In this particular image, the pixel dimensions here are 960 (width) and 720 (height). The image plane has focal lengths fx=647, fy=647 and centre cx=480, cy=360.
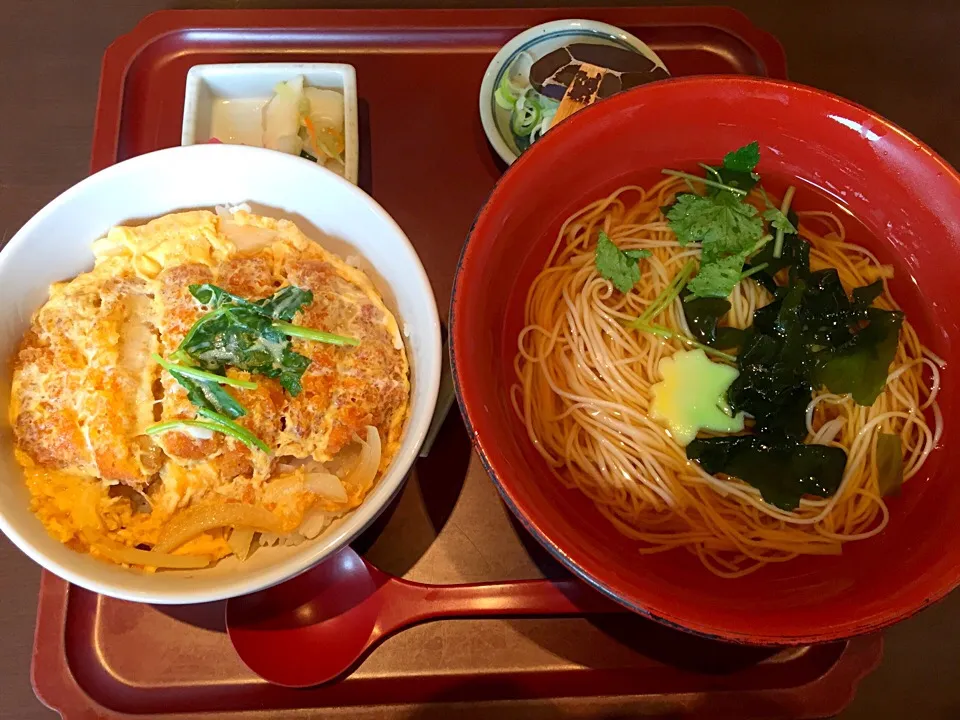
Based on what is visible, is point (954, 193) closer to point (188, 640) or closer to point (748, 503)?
→ point (748, 503)

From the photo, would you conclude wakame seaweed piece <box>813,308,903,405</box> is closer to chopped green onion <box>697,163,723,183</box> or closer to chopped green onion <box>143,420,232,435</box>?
chopped green onion <box>697,163,723,183</box>

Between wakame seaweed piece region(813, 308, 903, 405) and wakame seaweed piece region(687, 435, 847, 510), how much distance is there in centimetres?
12

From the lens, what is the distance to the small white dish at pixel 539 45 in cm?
167

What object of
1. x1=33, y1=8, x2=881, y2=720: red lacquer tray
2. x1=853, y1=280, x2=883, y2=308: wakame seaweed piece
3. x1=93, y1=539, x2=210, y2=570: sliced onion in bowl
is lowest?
x1=33, y1=8, x2=881, y2=720: red lacquer tray

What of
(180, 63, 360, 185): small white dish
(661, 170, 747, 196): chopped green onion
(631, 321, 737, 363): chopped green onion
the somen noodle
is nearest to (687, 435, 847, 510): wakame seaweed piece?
the somen noodle

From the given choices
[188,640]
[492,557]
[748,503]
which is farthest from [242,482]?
[748,503]

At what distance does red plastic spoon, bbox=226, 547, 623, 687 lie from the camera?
1.25 m

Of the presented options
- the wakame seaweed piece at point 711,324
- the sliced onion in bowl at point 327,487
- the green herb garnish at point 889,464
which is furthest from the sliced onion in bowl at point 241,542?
the green herb garnish at point 889,464

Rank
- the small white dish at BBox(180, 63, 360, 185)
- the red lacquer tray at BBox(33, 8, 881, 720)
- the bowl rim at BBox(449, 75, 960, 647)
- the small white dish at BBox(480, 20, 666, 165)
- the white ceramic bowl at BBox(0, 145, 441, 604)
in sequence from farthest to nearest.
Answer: the small white dish at BBox(480, 20, 666, 165) < the small white dish at BBox(180, 63, 360, 185) < the red lacquer tray at BBox(33, 8, 881, 720) < the white ceramic bowl at BBox(0, 145, 441, 604) < the bowl rim at BBox(449, 75, 960, 647)

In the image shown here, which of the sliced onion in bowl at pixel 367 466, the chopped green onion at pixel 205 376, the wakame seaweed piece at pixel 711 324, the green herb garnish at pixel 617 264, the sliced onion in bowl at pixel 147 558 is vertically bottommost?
the sliced onion in bowl at pixel 147 558

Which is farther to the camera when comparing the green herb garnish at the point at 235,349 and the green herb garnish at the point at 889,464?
the green herb garnish at the point at 889,464

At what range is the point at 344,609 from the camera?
1.27 m

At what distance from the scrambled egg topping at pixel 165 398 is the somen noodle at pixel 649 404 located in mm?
330

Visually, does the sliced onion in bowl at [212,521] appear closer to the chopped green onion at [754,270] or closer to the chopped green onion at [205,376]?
the chopped green onion at [205,376]
